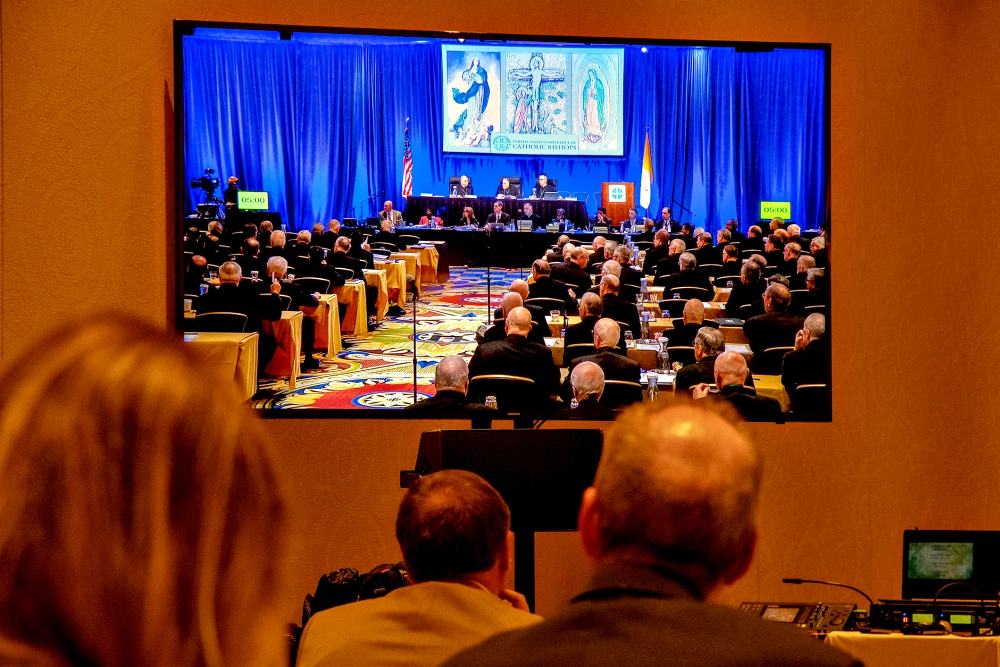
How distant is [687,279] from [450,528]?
4539 mm

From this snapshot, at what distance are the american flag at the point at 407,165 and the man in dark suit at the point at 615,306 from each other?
1.31 meters

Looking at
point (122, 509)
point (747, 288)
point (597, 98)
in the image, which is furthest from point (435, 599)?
point (747, 288)

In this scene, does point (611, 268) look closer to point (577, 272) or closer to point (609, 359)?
point (577, 272)

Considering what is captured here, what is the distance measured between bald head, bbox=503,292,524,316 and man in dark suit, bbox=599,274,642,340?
51 cm

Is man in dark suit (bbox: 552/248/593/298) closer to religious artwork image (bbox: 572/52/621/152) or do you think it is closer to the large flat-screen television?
the large flat-screen television

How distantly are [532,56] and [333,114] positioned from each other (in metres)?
0.90

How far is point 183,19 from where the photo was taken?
4098 mm

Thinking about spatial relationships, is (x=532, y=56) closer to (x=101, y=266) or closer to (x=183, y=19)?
(x=183, y=19)

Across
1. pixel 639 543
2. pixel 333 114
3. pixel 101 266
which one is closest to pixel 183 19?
pixel 333 114

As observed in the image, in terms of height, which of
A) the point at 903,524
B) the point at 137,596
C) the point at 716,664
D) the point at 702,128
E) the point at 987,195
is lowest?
the point at 903,524

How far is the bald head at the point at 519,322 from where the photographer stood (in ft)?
17.2

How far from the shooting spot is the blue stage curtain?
13.4ft

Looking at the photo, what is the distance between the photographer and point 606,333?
5.17 metres

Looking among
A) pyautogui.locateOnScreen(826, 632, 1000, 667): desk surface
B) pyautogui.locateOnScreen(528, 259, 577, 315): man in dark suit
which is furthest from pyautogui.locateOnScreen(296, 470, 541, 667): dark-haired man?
pyautogui.locateOnScreen(528, 259, 577, 315): man in dark suit
